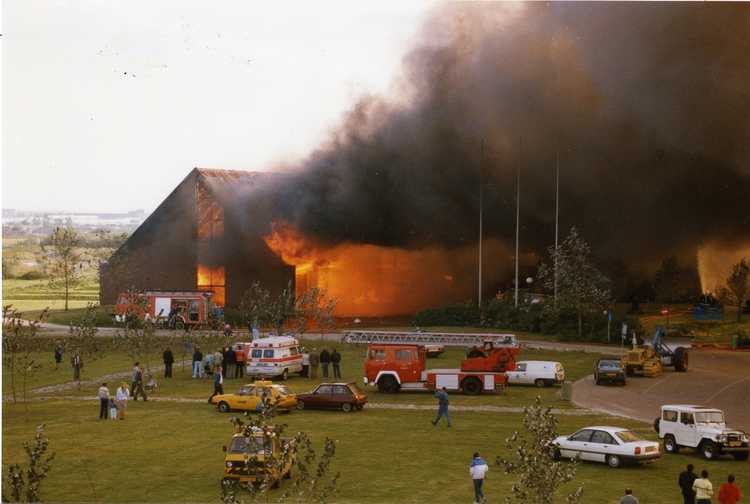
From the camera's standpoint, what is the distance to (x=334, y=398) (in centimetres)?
3553

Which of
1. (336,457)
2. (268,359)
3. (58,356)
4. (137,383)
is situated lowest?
(336,457)

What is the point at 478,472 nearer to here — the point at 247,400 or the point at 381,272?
the point at 247,400

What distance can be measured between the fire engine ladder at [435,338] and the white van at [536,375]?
1170mm

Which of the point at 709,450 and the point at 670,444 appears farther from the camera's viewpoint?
the point at 670,444

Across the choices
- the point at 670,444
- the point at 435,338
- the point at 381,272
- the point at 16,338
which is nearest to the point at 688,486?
the point at 670,444

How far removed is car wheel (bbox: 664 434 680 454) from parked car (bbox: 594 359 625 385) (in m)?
14.3

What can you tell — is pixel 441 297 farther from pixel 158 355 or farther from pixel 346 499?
pixel 346 499

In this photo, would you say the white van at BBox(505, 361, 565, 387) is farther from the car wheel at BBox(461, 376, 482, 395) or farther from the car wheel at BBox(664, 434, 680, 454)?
the car wheel at BBox(664, 434, 680, 454)

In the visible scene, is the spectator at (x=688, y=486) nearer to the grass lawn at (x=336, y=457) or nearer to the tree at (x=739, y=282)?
the grass lawn at (x=336, y=457)

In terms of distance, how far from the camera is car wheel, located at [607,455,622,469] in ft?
88.0

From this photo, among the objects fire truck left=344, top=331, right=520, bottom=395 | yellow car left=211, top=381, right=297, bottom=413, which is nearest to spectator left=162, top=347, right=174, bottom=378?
fire truck left=344, top=331, right=520, bottom=395

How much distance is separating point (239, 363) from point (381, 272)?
1417 inches

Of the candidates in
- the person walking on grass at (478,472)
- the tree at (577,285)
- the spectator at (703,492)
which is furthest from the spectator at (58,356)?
A: the spectator at (703,492)

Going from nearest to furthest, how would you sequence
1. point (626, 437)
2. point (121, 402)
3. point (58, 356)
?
1. point (626, 437)
2. point (121, 402)
3. point (58, 356)
